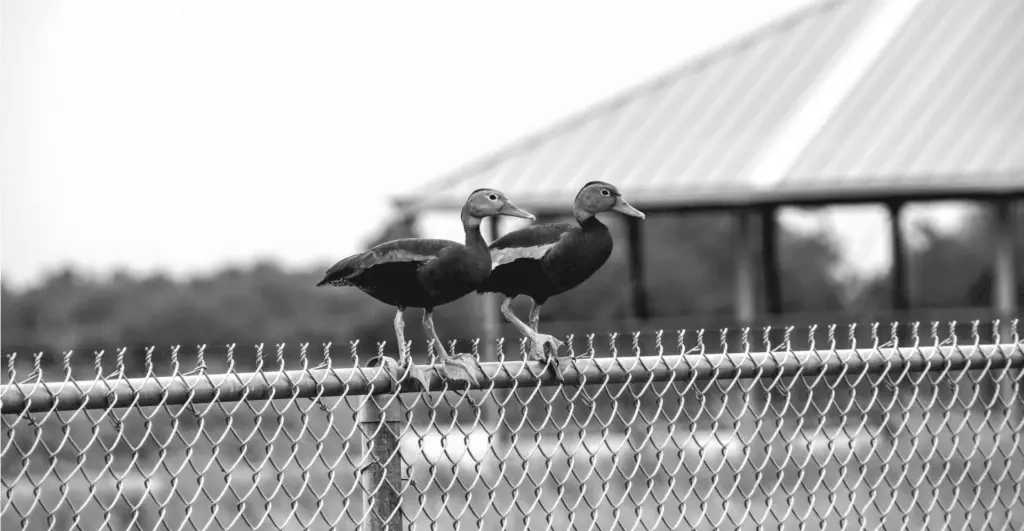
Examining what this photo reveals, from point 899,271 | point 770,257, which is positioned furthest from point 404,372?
point 899,271

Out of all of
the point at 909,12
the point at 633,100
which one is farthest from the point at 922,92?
the point at 633,100

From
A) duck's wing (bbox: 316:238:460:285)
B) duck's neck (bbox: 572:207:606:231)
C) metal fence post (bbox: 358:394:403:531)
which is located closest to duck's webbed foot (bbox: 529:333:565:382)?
duck's wing (bbox: 316:238:460:285)

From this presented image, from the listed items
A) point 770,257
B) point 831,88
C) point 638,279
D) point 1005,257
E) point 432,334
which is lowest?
point 638,279

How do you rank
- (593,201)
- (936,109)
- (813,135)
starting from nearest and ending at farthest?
(593,201)
(813,135)
(936,109)

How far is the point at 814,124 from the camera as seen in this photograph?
13961mm

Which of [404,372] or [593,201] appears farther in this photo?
[593,201]

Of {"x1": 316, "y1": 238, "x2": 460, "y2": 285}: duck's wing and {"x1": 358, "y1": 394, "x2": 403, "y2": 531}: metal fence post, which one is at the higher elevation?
{"x1": 316, "y1": 238, "x2": 460, "y2": 285}: duck's wing

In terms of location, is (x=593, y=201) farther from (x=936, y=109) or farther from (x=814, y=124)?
(x=936, y=109)

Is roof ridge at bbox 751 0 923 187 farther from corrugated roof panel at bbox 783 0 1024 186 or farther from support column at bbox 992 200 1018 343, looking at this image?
support column at bbox 992 200 1018 343

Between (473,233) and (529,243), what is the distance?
1.61 ft

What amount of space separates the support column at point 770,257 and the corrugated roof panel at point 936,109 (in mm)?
1250

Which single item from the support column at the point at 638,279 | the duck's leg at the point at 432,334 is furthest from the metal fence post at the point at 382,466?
the support column at the point at 638,279

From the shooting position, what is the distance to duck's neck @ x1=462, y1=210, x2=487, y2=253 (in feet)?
13.2

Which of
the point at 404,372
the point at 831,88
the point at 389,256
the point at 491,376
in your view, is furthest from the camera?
the point at 831,88
